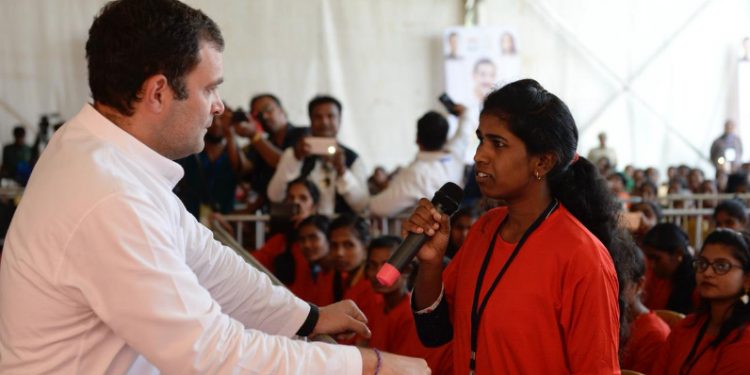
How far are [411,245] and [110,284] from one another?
0.73 m

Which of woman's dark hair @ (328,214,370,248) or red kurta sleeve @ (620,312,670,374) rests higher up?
woman's dark hair @ (328,214,370,248)

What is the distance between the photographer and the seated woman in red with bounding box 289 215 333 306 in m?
4.98

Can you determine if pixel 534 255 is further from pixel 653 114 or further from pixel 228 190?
pixel 653 114

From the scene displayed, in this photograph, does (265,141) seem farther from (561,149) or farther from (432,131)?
(561,149)

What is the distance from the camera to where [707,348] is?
Answer: 10.8 ft

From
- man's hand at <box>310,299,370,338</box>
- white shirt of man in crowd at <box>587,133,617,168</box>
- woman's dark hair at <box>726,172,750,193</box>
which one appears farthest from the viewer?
white shirt of man in crowd at <box>587,133,617,168</box>

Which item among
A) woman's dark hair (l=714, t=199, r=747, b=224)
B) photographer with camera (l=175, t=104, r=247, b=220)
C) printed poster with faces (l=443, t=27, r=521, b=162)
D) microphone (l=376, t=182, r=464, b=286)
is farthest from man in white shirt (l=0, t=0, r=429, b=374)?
printed poster with faces (l=443, t=27, r=521, b=162)

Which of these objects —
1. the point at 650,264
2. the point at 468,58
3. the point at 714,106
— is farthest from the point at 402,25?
the point at 650,264

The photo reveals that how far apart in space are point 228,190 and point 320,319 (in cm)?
410

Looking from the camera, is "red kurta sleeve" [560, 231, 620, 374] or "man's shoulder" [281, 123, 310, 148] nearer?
"red kurta sleeve" [560, 231, 620, 374]

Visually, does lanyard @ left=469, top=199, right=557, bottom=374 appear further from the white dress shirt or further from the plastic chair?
the plastic chair

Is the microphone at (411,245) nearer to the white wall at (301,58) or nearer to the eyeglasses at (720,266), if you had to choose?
the eyeglasses at (720,266)

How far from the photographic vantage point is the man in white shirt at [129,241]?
1568 millimetres

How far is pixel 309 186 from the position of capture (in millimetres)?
5371
